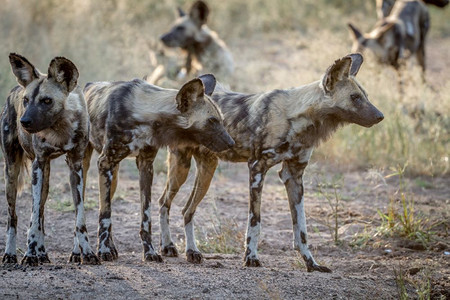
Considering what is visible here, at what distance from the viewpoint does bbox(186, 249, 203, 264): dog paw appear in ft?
14.9

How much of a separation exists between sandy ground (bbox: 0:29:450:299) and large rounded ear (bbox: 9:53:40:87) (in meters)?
1.04

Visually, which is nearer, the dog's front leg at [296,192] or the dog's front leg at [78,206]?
the dog's front leg at [78,206]

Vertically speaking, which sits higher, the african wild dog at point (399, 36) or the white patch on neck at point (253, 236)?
the african wild dog at point (399, 36)

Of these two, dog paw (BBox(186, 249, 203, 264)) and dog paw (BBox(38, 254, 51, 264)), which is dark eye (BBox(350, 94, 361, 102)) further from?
dog paw (BBox(38, 254, 51, 264))

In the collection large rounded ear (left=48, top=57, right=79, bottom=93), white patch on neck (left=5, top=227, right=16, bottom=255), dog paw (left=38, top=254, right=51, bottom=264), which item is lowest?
dog paw (left=38, top=254, right=51, bottom=264)

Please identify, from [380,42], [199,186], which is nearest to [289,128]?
[199,186]

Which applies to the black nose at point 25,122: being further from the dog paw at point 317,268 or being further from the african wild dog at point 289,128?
the dog paw at point 317,268

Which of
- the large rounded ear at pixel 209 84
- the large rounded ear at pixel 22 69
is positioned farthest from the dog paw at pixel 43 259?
A: the large rounded ear at pixel 209 84

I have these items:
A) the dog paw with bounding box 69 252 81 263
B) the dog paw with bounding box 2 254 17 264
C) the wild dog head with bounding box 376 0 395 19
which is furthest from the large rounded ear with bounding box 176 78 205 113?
the wild dog head with bounding box 376 0 395 19

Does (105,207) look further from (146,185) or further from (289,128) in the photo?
(289,128)

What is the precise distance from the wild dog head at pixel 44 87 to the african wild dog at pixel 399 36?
565 cm

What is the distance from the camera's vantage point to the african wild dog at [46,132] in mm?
4043

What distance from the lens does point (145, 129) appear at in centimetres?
440

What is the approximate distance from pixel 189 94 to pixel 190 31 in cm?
594
